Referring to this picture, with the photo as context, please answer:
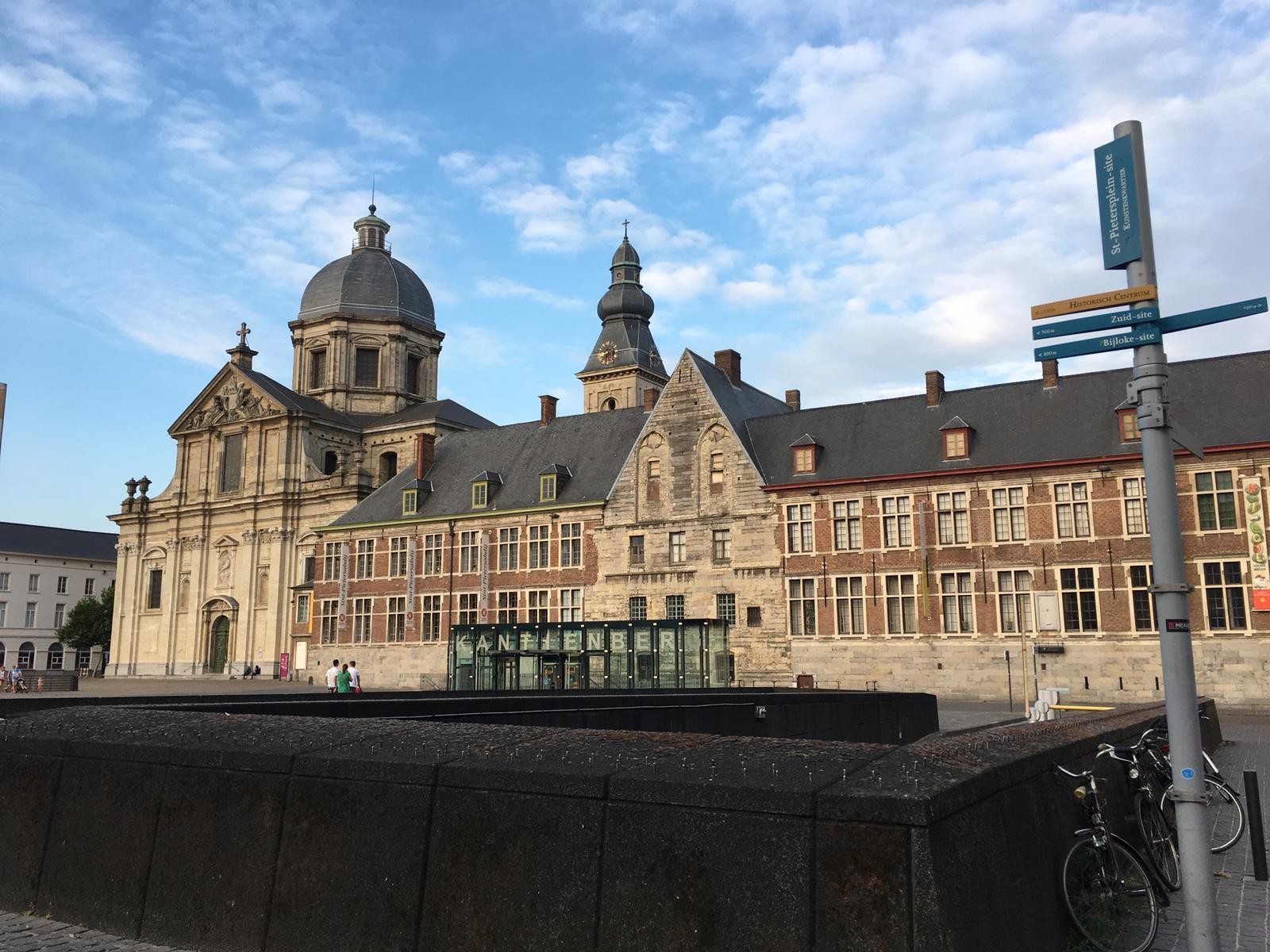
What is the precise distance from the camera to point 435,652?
54.8 meters

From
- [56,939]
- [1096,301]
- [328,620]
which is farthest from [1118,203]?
[328,620]

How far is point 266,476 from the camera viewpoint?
2879 inches

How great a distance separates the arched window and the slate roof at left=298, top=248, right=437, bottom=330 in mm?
13189

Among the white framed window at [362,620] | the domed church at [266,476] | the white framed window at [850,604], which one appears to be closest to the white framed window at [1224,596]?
the white framed window at [850,604]

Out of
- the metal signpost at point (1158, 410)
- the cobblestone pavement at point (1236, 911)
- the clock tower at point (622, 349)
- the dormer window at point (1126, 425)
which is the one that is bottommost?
the cobblestone pavement at point (1236, 911)

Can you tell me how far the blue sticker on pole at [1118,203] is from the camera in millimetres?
6141

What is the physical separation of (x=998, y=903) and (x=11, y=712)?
27.3ft

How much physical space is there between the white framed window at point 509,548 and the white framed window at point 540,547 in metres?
0.78

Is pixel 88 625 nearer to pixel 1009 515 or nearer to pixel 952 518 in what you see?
pixel 952 518

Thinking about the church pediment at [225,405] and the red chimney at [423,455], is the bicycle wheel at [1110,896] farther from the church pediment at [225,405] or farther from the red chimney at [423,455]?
the church pediment at [225,405]

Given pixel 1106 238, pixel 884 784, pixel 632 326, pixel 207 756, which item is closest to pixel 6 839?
pixel 207 756

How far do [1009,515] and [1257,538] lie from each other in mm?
8294

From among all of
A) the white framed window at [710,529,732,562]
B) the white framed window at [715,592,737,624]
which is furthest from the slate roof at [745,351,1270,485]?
the white framed window at [715,592,737,624]

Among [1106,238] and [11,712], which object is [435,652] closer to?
[11,712]
